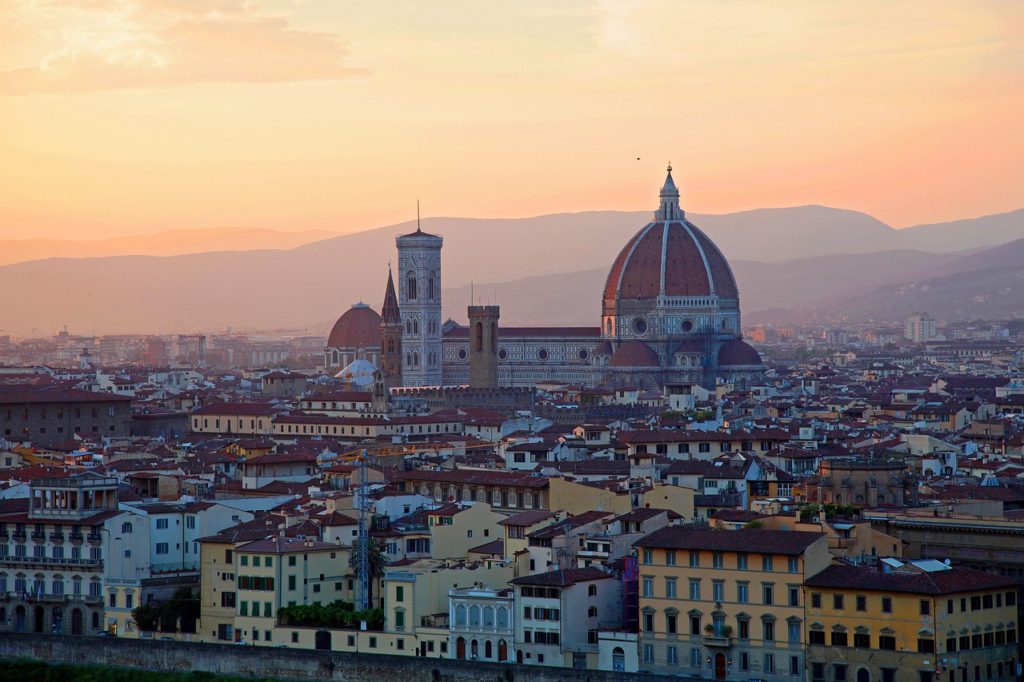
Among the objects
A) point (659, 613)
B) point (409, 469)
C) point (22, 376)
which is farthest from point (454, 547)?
point (22, 376)

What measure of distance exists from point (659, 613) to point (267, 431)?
6795 cm

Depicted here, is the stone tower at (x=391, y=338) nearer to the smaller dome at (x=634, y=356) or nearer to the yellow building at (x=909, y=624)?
the smaller dome at (x=634, y=356)

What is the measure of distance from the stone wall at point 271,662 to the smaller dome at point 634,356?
112258mm

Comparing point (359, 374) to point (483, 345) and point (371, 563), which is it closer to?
point (483, 345)

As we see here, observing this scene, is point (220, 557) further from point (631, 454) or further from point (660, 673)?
point (631, 454)

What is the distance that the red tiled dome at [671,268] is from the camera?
172 metres

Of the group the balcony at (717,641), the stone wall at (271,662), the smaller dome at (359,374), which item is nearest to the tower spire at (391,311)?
the smaller dome at (359,374)

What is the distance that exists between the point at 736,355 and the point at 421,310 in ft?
75.6

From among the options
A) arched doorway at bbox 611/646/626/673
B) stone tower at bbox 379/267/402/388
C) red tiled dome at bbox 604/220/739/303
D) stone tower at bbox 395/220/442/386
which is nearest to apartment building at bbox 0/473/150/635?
arched doorway at bbox 611/646/626/673

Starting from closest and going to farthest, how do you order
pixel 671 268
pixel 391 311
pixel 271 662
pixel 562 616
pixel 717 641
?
pixel 717 641, pixel 562 616, pixel 271 662, pixel 391 311, pixel 671 268

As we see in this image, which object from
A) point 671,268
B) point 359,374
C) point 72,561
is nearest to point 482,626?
point 72,561

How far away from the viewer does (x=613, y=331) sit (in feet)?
566

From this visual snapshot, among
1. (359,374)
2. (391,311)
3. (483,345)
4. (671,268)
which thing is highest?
(671,268)

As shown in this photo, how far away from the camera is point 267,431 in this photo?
4409 inches
